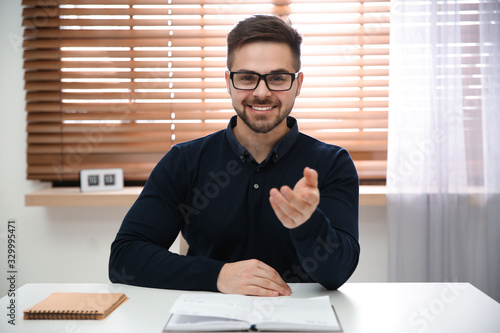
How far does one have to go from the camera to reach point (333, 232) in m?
1.18

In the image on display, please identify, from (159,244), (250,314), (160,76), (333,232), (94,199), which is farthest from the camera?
(160,76)

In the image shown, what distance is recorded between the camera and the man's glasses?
148 cm

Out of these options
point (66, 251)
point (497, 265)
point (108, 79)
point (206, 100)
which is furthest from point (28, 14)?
point (497, 265)

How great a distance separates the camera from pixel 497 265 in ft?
7.72

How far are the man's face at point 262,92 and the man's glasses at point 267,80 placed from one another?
13 millimetres

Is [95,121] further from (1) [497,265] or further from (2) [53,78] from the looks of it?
(1) [497,265]

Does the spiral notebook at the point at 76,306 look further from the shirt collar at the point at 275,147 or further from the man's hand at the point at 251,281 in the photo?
the shirt collar at the point at 275,147

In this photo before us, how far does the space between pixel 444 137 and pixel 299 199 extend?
1.59 m

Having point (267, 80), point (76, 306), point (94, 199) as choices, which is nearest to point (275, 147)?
point (267, 80)

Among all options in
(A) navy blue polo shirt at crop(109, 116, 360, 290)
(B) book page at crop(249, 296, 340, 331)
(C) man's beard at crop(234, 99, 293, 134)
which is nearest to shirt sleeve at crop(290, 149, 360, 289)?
(A) navy blue polo shirt at crop(109, 116, 360, 290)

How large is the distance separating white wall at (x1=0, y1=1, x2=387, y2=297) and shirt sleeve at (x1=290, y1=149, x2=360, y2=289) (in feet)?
3.58

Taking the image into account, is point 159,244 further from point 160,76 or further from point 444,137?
point 444,137

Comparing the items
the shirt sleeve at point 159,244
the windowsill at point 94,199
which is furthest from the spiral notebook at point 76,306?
the windowsill at point 94,199

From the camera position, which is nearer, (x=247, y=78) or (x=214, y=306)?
(x=214, y=306)
